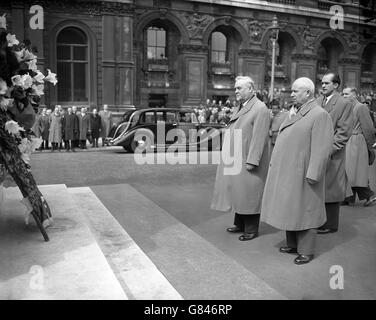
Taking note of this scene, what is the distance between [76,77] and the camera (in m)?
23.9

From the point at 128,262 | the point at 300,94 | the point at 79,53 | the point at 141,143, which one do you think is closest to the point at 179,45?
the point at 79,53

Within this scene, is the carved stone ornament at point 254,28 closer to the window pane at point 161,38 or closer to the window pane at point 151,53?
the window pane at point 161,38

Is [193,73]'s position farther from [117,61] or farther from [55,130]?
[55,130]

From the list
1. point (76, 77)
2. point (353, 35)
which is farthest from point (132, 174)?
point (353, 35)

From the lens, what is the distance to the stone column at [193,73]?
1029 inches

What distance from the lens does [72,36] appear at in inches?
920

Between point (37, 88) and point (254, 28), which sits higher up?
point (254, 28)

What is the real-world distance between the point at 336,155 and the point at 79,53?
19.9m

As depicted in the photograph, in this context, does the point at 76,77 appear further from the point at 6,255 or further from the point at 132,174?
the point at 6,255

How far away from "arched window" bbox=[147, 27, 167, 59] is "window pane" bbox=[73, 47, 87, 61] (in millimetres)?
3945

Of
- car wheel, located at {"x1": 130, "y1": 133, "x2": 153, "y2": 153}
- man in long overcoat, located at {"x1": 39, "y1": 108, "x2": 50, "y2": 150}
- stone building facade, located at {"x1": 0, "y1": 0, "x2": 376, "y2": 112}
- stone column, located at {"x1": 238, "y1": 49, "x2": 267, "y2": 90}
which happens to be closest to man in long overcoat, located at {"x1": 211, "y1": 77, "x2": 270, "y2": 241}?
car wheel, located at {"x1": 130, "y1": 133, "x2": 153, "y2": 153}

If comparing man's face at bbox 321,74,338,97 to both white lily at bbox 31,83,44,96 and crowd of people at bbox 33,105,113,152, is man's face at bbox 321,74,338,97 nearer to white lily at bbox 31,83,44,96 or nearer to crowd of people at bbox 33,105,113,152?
white lily at bbox 31,83,44,96

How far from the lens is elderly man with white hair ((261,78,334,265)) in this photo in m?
4.75

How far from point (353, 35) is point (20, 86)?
104 ft
